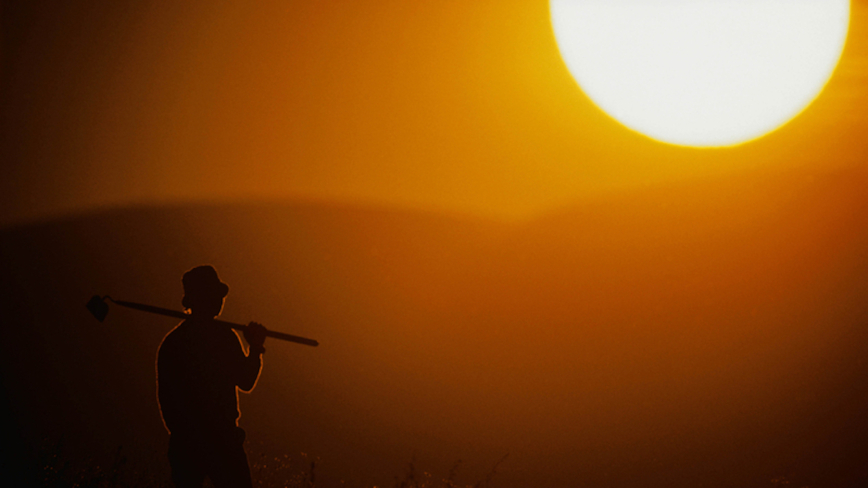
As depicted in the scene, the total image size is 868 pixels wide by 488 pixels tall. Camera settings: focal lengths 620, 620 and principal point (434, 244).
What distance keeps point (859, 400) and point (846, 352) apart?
3030 millimetres

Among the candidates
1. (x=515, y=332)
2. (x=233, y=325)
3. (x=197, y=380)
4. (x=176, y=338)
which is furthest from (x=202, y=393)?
(x=515, y=332)

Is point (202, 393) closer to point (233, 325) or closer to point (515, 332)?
point (233, 325)

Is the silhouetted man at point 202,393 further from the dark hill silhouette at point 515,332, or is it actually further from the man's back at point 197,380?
the dark hill silhouette at point 515,332

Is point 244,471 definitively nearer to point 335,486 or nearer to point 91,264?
point 335,486

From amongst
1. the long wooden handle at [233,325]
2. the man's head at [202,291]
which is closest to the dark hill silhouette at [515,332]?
the long wooden handle at [233,325]

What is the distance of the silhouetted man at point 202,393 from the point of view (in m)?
3.80

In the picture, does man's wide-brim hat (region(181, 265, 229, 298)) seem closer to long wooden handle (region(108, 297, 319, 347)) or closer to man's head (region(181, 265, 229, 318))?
man's head (region(181, 265, 229, 318))

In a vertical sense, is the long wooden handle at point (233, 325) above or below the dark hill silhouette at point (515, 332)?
below

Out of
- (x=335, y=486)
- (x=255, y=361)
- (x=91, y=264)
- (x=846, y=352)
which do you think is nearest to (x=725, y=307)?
(x=846, y=352)

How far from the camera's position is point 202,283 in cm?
390

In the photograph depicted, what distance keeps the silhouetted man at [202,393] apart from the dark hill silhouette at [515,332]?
9.89 ft

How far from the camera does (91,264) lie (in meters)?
23.6

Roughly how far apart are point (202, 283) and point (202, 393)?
2.22 ft

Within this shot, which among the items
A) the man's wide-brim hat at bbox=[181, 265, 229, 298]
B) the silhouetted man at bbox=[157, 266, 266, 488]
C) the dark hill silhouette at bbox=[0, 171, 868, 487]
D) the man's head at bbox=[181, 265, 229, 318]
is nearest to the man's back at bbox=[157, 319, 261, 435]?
the silhouetted man at bbox=[157, 266, 266, 488]
